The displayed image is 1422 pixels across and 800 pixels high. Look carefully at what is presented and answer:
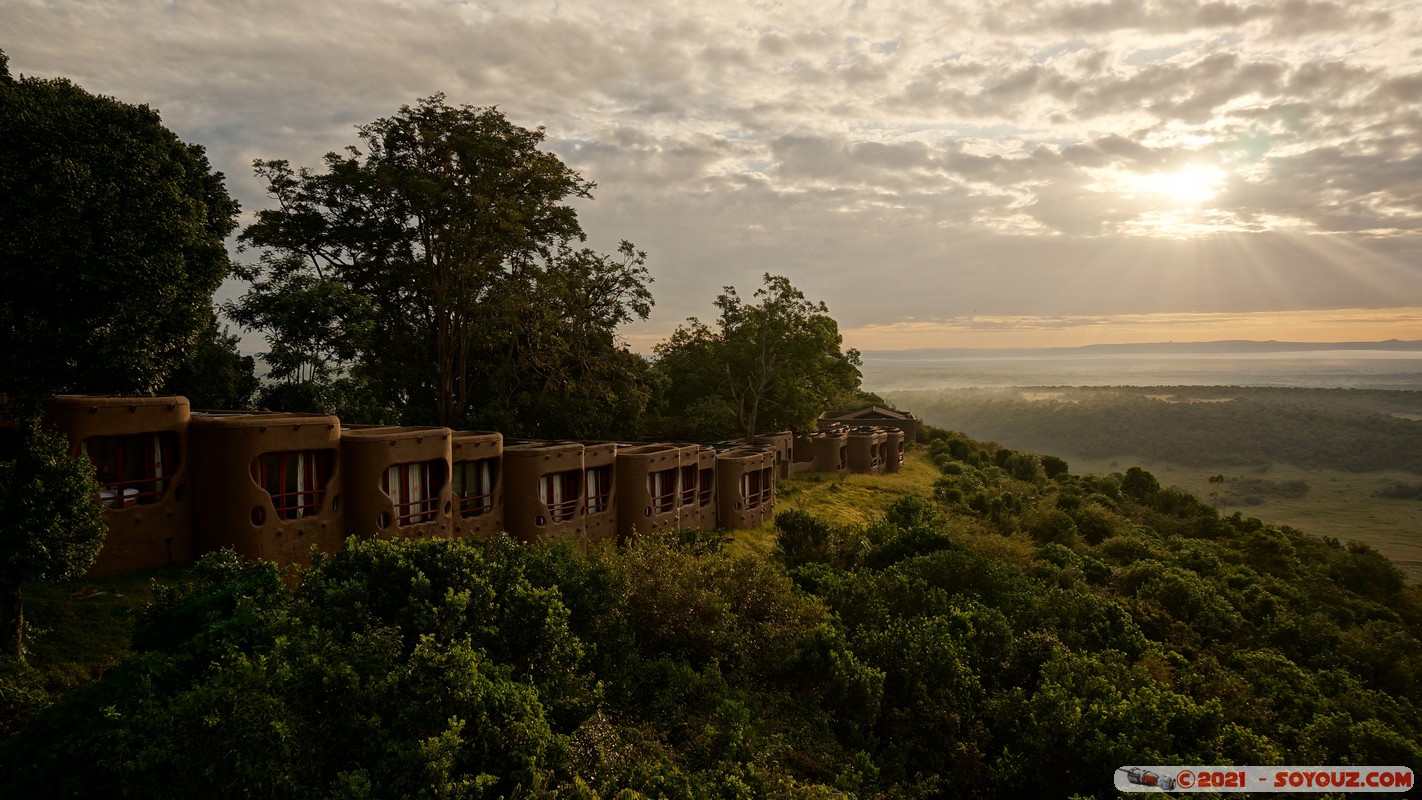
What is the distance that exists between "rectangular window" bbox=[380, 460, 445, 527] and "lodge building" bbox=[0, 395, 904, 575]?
0.04m

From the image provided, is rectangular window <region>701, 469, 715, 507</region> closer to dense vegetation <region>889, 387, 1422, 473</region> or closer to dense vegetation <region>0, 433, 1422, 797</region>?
dense vegetation <region>0, 433, 1422, 797</region>

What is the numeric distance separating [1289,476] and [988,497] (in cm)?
9265

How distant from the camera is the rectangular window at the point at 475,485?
27.6 m

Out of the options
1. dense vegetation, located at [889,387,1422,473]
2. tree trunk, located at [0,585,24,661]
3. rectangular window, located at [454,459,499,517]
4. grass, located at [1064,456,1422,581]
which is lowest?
grass, located at [1064,456,1422,581]

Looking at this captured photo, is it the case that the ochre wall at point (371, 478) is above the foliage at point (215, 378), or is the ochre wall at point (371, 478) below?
below

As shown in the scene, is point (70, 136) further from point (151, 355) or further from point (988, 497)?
point (988, 497)

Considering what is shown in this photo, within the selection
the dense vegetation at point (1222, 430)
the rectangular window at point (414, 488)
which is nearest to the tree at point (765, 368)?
the rectangular window at point (414, 488)

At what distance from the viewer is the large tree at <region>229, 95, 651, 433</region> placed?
36.1 m

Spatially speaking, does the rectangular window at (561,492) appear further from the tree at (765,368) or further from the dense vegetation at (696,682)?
the tree at (765,368)

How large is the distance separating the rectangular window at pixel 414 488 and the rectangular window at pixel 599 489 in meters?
7.35

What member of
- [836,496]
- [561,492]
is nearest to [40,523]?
[561,492]

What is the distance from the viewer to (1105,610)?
2994 cm

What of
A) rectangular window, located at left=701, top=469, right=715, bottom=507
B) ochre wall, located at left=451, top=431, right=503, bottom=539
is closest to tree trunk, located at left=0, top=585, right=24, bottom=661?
ochre wall, located at left=451, top=431, right=503, bottom=539

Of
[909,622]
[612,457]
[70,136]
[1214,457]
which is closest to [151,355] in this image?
[70,136]
